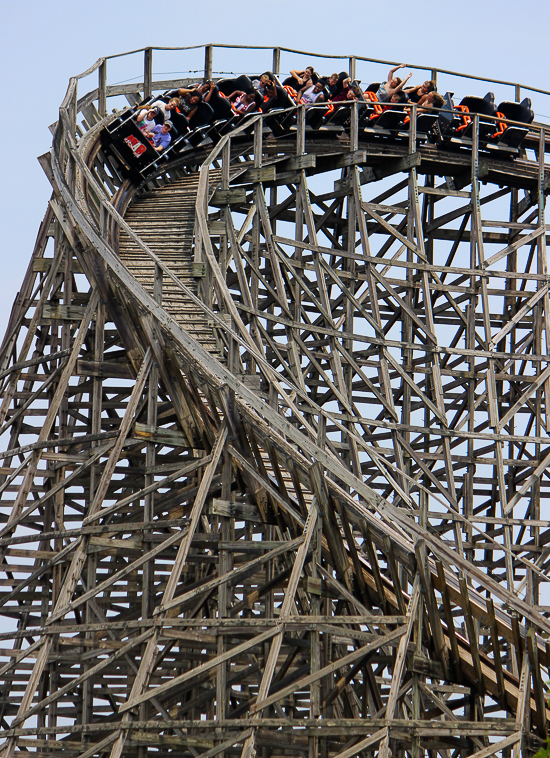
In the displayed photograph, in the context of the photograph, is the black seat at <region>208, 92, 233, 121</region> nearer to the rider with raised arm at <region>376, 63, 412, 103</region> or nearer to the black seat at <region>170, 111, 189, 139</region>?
the black seat at <region>170, 111, 189, 139</region>

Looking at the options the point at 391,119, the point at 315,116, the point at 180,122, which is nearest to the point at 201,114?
the point at 180,122

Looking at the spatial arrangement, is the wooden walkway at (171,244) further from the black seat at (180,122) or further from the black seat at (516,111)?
the black seat at (516,111)

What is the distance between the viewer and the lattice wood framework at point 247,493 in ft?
40.0

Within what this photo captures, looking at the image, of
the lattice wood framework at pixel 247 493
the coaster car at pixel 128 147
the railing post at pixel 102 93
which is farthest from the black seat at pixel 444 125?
the railing post at pixel 102 93

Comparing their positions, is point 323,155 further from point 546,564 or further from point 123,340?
point 546,564

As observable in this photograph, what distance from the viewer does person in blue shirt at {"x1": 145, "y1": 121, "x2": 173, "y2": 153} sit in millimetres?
19031

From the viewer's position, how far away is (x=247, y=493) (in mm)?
13812

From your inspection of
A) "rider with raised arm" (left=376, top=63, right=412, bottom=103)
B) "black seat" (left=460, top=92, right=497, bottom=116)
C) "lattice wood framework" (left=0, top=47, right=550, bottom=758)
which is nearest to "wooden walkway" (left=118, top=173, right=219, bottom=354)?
"lattice wood framework" (left=0, top=47, right=550, bottom=758)

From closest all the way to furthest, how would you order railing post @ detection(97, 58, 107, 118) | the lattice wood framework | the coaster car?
the lattice wood framework → the coaster car → railing post @ detection(97, 58, 107, 118)

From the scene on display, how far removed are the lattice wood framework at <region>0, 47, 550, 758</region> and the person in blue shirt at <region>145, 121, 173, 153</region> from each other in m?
0.64

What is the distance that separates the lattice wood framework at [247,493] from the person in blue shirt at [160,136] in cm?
64

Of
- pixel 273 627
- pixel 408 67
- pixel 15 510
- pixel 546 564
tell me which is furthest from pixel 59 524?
pixel 408 67

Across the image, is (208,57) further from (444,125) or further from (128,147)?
(444,125)

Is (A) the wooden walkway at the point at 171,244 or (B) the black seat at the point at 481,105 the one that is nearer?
(A) the wooden walkway at the point at 171,244
